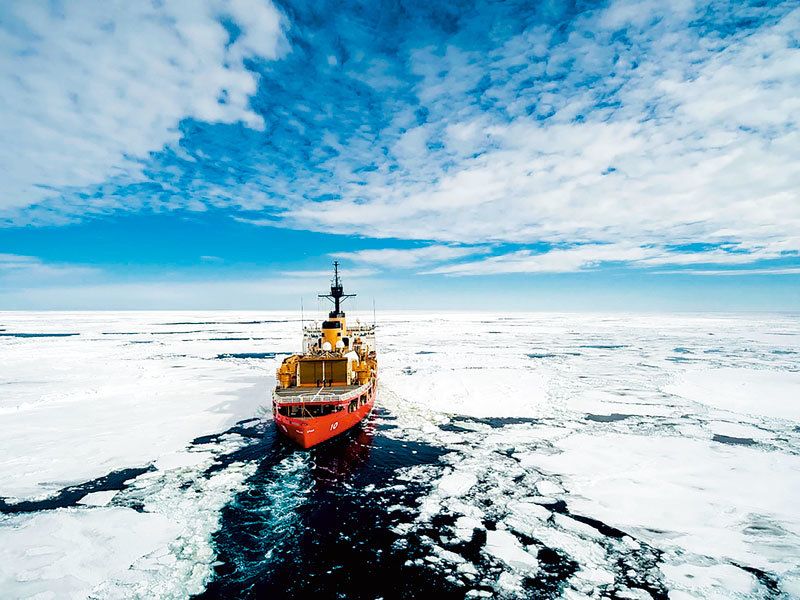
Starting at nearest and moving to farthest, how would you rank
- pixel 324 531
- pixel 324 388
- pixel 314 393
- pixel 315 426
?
pixel 324 531 → pixel 315 426 → pixel 314 393 → pixel 324 388

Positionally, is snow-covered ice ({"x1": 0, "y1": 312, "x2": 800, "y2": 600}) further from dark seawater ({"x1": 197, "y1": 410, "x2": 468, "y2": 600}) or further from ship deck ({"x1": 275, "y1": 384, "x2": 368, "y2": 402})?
ship deck ({"x1": 275, "y1": 384, "x2": 368, "y2": 402})

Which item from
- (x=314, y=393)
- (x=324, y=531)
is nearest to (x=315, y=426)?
(x=314, y=393)

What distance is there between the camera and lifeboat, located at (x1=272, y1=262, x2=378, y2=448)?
14.8 m

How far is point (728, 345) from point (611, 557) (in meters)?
51.7

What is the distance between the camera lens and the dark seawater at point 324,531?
7523 millimetres

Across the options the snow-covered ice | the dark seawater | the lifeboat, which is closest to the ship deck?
the lifeboat

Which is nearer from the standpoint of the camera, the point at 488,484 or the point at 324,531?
the point at 324,531

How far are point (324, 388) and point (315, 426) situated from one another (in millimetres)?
3414

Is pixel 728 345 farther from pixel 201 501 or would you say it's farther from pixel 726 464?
pixel 201 501

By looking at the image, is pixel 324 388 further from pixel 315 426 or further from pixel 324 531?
pixel 324 531

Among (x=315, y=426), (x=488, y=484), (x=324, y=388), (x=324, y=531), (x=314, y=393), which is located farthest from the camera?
(x=324, y=388)

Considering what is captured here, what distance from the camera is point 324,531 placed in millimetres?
9375

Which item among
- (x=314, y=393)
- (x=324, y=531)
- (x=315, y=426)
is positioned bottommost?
(x=324, y=531)

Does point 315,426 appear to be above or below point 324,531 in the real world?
above
